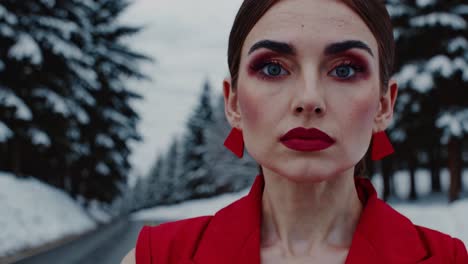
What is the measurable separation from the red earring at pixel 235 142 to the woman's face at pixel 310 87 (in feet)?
0.48

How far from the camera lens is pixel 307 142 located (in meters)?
1.87

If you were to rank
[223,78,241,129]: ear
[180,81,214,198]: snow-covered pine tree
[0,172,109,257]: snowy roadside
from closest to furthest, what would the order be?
1. [223,78,241,129]: ear
2. [0,172,109,257]: snowy roadside
3. [180,81,214,198]: snow-covered pine tree

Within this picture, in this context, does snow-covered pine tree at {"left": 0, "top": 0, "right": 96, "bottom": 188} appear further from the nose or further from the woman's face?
the nose

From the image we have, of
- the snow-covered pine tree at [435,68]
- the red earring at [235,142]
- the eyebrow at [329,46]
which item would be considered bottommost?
the snow-covered pine tree at [435,68]

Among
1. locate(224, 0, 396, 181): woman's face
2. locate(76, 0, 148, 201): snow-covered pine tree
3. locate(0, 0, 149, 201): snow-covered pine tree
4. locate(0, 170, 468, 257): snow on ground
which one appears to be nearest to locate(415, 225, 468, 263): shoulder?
locate(224, 0, 396, 181): woman's face

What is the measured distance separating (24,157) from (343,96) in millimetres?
22186

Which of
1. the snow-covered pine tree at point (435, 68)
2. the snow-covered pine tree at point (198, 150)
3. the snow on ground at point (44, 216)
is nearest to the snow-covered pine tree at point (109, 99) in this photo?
the snow on ground at point (44, 216)

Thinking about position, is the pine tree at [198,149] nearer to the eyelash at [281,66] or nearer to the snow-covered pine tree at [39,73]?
the snow-covered pine tree at [39,73]

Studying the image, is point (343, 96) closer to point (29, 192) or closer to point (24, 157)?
Result: point (29, 192)

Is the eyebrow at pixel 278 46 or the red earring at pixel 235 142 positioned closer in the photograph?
the eyebrow at pixel 278 46

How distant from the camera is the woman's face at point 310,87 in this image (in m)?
1.90

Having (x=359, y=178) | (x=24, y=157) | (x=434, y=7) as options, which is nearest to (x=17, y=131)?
(x=24, y=157)

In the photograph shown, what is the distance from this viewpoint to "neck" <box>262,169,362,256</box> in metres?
2.12

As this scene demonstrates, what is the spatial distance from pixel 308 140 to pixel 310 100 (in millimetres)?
130
